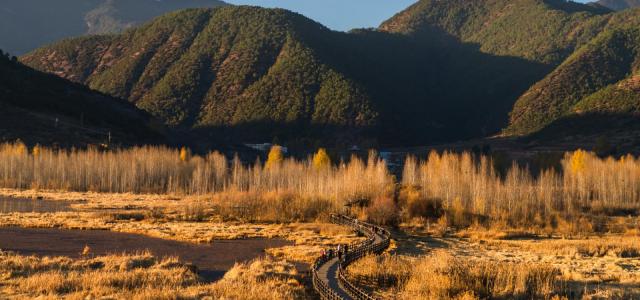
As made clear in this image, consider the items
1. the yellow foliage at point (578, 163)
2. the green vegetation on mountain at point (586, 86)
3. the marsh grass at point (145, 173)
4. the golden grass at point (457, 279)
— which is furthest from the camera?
the green vegetation on mountain at point (586, 86)

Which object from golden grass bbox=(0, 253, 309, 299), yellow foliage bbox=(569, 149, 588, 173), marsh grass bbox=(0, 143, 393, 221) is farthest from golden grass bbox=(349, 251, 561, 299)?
yellow foliage bbox=(569, 149, 588, 173)

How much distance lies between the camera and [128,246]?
4331cm

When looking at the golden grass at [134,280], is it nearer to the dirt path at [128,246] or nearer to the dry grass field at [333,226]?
the dry grass field at [333,226]

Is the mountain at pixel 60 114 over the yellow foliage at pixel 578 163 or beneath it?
over

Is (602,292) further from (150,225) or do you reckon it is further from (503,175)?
(503,175)

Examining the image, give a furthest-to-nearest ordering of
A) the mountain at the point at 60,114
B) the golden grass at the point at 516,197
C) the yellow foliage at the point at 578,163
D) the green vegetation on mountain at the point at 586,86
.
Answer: the green vegetation on mountain at the point at 586,86, the mountain at the point at 60,114, the yellow foliage at the point at 578,163, the golden grass at the point at 516,197

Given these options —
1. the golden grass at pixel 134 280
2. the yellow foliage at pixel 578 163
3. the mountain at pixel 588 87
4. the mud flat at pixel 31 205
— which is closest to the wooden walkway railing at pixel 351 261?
the golden grass at pixel 134 280

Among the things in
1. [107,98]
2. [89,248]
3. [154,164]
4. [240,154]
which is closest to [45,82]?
[107,98]

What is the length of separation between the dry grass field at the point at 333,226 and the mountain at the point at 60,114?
35.1 feet

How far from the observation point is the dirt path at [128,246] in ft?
126

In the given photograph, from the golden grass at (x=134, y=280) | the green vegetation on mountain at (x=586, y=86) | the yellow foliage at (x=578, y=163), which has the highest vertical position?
the green vegetation on mountain at (x=586, y=86)

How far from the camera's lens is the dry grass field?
91.8 ft

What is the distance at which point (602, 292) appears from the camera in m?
28.0

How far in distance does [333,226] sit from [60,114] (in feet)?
305
